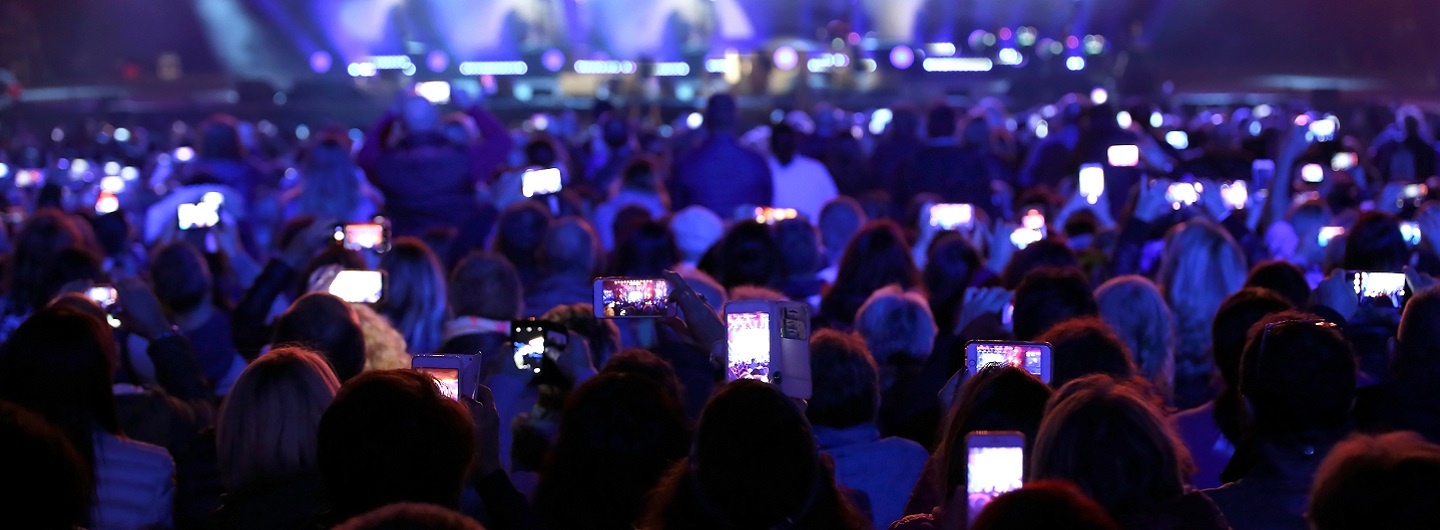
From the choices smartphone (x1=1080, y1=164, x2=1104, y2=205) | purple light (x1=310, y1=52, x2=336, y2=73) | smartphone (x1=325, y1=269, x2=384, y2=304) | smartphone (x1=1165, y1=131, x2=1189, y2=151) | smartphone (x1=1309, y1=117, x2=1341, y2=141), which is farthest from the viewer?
purple light (x1=310, y1=52, x2=336, y2=73)

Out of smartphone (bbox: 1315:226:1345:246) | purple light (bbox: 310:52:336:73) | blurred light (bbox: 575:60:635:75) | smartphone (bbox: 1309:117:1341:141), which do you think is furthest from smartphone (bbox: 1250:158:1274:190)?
purple light (bbox: 310:52:336:73)

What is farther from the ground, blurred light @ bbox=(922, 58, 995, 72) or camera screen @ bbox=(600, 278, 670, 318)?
blurred light @ bbox=(922, 58, 995, 72)

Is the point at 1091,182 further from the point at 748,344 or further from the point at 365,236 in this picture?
the point at 748,344

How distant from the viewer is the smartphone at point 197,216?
7.20m

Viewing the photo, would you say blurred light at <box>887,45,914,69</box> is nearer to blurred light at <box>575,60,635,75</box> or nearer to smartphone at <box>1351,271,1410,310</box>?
blurred light at <box>575,60,635,75</box>

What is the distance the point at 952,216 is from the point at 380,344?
330cm

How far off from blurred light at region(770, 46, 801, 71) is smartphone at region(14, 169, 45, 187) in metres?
13.9

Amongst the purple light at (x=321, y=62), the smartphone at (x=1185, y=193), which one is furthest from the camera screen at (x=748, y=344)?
the purple light at (x=321, y=62)

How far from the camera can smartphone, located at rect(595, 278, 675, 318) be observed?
4324mm

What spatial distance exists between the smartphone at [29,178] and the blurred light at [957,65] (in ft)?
50.3

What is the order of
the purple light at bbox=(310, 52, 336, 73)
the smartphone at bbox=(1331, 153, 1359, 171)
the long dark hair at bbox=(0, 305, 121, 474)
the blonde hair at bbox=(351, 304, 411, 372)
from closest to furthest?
the long dark hair at bbox=(0, 305, 121, 474) < the blonde hair at bbox=(351, 304, 411, 372) < the smartphone at bbox=(1331, 153, 1359, 171) < the purple light at bbox=(310, 52, 336, 73)

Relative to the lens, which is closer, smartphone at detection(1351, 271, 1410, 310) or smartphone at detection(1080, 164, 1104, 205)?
smartphone at detection(1351, 271, 1410, 310)

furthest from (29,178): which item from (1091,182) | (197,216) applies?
(1091,182)

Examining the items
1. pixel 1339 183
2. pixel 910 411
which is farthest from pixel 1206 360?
pixel 1339 183
